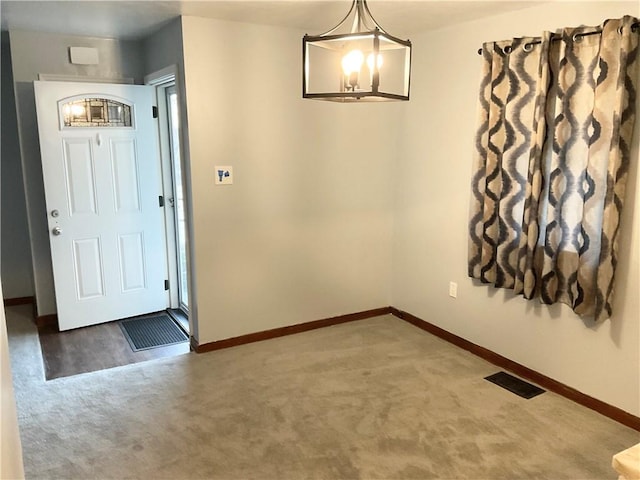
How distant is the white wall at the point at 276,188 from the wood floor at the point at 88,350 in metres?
0.51

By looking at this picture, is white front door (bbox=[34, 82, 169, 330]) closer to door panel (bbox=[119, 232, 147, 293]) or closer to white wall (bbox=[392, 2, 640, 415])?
door panel (bbox=[119, 232, 147, 293])

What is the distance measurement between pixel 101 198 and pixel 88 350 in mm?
1238

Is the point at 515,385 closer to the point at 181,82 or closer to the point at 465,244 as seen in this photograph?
the point at 465,244

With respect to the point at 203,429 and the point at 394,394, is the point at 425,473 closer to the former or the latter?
the point at 394,394

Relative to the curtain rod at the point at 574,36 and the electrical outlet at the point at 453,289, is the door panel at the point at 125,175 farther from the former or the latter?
the curtain rod at the point at 574,36

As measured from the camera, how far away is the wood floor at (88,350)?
138 inches

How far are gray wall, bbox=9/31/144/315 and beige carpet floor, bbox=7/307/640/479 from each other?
85cm

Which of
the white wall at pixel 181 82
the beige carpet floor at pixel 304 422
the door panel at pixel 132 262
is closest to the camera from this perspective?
the beige carpet floor at pixel 304 422

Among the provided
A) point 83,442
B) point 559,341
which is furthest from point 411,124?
point 83,442

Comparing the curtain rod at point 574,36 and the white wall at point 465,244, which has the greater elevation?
the curtain rod at point 574,36

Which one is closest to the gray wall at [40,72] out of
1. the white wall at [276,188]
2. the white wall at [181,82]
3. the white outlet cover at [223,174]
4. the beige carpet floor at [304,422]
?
the white wall at [181,82]

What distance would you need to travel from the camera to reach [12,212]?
15.2 feet

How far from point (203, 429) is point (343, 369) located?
1.07 metres

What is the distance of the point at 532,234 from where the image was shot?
3.01 metres
